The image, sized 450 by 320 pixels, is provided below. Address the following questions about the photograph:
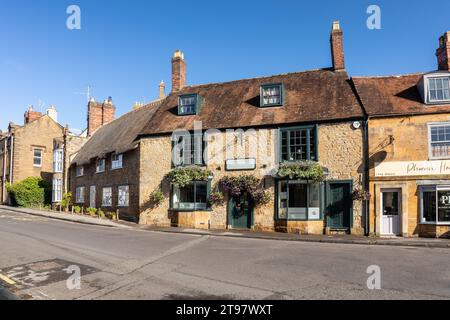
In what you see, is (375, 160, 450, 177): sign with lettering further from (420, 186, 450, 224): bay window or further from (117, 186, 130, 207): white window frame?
(117, 186, 130, 207): white window frame

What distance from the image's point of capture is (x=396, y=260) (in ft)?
35.7

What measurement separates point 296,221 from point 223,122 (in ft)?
22.4

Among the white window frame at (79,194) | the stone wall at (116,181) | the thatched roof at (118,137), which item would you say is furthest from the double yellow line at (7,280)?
the white window frame at (79,194)

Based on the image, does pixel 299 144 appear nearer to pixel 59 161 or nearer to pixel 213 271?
pixel 213 271

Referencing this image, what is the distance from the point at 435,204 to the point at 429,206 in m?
0.26

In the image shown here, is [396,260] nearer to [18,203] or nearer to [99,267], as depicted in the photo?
[99,267]

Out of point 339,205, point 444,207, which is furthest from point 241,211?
point 444,207

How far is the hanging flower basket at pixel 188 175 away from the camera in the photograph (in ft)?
67.5

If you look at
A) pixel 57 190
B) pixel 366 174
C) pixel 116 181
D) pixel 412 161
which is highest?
pixel 412 161

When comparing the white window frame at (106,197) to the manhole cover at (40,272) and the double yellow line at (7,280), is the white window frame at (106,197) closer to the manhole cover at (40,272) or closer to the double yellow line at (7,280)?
the manhole cover at (40,272)

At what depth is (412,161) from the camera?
56.6 feet

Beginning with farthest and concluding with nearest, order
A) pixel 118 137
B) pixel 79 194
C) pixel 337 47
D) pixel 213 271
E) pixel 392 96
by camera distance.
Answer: pixel 79 194
pixel 118 137
pixel 337 47
pixel 392 96
pixel 213 271

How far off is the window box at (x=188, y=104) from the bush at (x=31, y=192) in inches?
788

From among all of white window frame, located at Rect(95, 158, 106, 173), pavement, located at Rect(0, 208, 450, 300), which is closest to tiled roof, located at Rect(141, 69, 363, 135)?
white window frame, located at Rect(95, 158, 106, 173)
